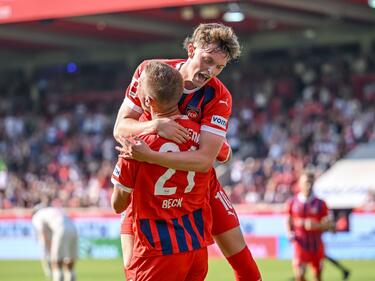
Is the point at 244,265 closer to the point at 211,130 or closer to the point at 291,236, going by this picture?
the point at 211,130

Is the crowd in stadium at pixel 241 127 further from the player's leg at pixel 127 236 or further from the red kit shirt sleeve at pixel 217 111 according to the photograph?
the red kit shirt sleeve at pixel 217 111

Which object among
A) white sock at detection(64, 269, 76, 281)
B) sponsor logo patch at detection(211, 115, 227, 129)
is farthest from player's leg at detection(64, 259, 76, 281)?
sponsor logo patch at detection(211, 115, 227, 129)

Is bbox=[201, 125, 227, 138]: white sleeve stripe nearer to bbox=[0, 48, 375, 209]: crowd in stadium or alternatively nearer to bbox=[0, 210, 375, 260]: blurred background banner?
bbox=[0, 210, 375, 260]: blurred background banner

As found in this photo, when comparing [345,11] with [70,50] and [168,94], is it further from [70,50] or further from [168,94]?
[168,94]

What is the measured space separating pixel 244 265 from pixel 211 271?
1380cm

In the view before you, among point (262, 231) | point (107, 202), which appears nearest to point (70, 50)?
point (107, 202)

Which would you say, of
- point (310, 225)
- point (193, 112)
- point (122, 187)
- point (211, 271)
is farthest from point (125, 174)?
point (211, 271)

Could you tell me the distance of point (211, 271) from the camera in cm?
2086

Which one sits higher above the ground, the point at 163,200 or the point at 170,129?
the point at 170,129

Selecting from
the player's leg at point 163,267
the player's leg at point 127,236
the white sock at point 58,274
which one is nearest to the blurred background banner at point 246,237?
the white sock at point 58,274

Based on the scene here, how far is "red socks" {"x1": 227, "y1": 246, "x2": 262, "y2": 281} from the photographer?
719 centimetres

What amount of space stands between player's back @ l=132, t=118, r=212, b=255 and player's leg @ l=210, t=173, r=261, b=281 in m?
0.74

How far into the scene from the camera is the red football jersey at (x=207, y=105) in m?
6.39

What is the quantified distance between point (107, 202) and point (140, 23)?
7.54m
